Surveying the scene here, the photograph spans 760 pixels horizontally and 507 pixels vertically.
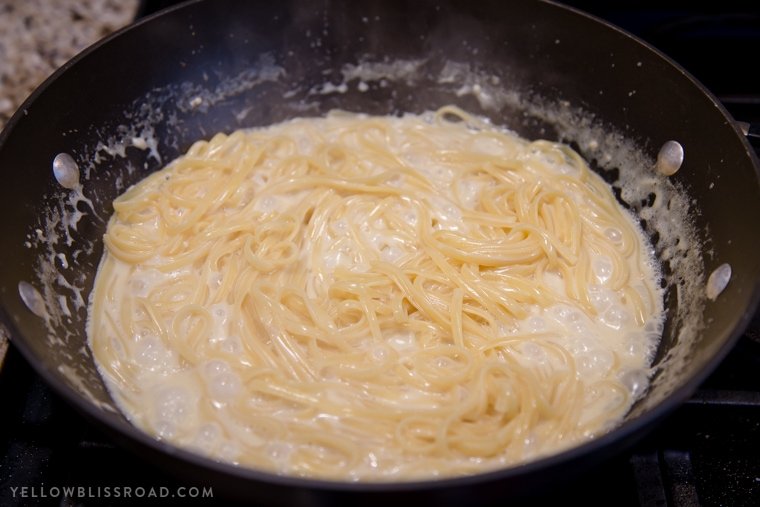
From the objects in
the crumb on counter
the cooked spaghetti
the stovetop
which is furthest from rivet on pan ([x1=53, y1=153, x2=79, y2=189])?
the crumb on counter

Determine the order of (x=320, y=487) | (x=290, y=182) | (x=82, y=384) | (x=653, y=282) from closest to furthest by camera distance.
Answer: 1. (x=320, y=487)
2. (x=82, y=384)
3. (x=653, y=282)
4. (x=290, y=182)

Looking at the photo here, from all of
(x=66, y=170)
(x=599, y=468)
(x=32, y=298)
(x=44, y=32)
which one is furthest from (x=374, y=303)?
(x=44, y=32)

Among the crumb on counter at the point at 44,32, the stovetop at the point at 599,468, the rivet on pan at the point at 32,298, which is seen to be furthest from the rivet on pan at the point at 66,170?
the crumb on counter at the point at 44,32

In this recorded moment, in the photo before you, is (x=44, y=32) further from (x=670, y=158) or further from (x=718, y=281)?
(x=718, y=281)

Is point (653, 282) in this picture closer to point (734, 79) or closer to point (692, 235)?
→ point (692, 235)

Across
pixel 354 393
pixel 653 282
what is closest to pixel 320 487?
pixel 354 393
